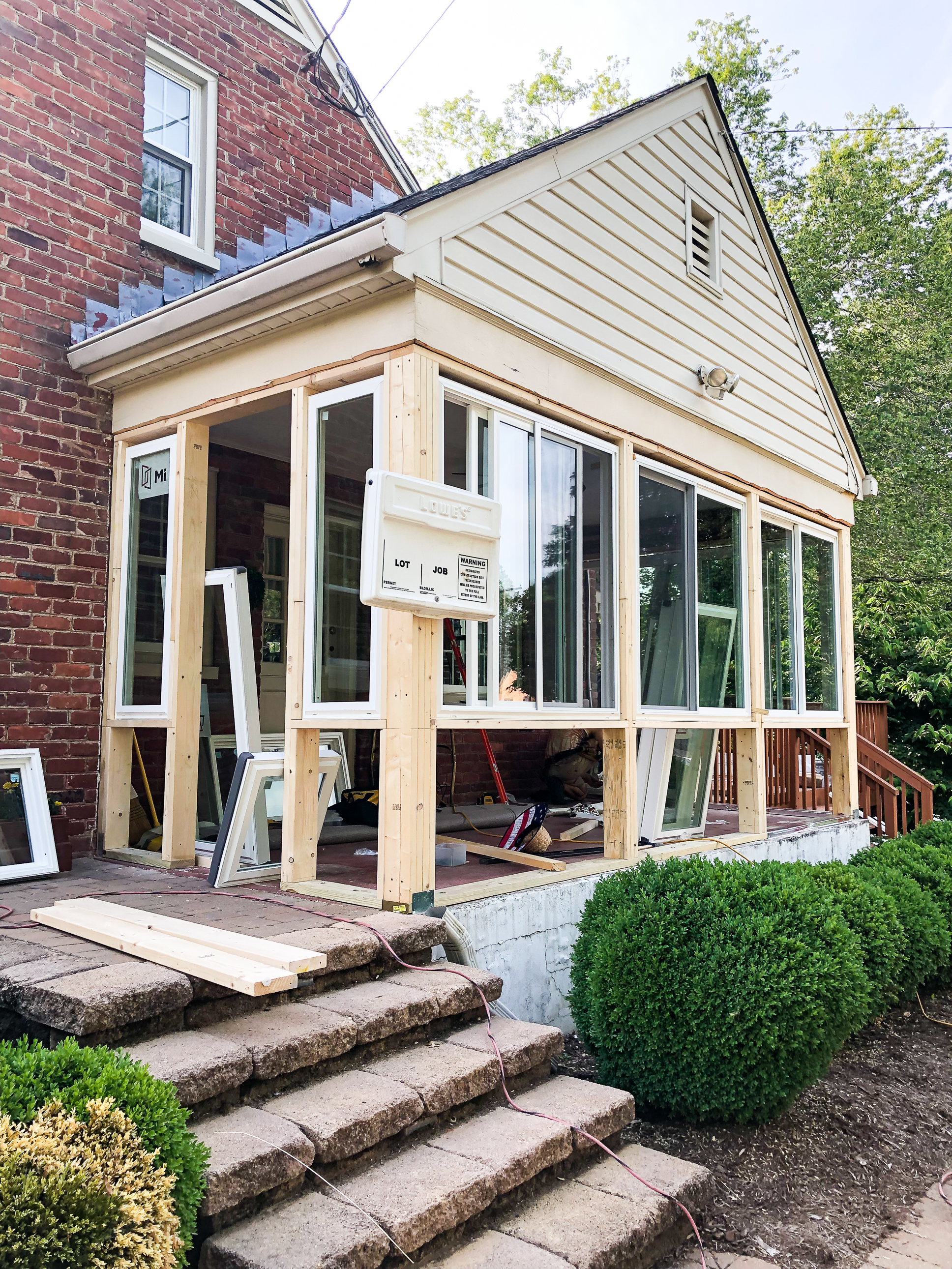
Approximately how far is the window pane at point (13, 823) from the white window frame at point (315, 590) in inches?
72.6

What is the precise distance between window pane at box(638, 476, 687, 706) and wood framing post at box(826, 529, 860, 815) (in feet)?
8.32

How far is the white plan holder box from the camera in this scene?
3713 mm

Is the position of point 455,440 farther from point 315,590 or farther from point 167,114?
point 167,114

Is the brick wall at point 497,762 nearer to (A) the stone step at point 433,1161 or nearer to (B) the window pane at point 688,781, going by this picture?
(B) the window pane at point 688,781

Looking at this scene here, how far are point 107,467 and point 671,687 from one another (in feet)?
12.1

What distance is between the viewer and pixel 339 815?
6688 millimetres

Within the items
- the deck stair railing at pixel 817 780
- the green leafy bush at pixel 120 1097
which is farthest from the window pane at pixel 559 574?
the deck stair railing at pixel 817 780

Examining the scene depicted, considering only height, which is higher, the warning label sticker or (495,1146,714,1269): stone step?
the warning label sticker

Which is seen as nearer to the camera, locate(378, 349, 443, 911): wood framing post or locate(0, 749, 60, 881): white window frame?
locate(378, 349, 443, 911): wood framing post

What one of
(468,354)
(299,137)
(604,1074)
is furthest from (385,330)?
(299,137)

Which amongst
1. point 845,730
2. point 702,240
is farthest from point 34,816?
point 845,730

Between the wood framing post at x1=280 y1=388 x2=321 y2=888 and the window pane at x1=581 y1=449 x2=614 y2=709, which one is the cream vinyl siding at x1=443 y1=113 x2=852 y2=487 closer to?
the window pane at x1=581 y1=449 x2=614 y2=709

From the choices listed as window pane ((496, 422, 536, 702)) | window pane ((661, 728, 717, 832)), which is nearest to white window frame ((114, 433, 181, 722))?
window pane ((496, 422, 536, 702))

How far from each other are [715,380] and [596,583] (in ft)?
6.45
